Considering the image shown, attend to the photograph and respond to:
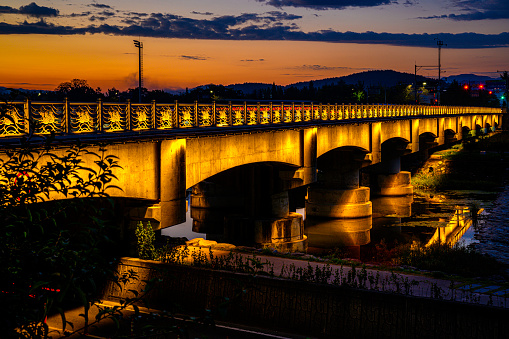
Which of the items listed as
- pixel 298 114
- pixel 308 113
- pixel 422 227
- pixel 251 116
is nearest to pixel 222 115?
pixel 251 116

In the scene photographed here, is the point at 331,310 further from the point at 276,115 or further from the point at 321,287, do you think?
the point at 276,115

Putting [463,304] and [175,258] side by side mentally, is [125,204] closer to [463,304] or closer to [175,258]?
[175,258]

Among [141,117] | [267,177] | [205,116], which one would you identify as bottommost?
[267,177]

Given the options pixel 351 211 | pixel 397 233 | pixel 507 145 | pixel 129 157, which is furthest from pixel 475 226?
pixel 507 145

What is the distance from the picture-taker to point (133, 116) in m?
20.1

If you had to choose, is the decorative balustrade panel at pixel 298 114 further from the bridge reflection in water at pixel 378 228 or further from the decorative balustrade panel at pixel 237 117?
the bridge reflection in water at pixel 378 228

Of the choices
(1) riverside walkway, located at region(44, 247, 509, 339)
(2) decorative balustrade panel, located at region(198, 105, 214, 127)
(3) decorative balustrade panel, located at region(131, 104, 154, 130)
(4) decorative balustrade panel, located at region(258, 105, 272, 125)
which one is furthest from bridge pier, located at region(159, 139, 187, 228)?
(4) decorative balustrade panel, located at region(258, 105, 272, 125)

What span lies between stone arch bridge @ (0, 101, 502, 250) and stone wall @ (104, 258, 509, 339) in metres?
3.85

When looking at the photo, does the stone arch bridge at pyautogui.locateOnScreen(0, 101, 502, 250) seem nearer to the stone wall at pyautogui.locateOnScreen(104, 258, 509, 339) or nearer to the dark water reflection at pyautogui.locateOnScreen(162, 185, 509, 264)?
the dark water reflection at pyautogui.locateOnScreen(162, 185, 509, 264)

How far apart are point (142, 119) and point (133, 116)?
0.32 meters

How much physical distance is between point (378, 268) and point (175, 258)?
7.32 meters

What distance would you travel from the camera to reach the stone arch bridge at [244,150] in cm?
1820

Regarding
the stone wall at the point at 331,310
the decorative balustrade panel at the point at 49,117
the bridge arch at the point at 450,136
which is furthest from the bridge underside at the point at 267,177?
the bridge arch at the point at 450,136

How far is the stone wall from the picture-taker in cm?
1510
